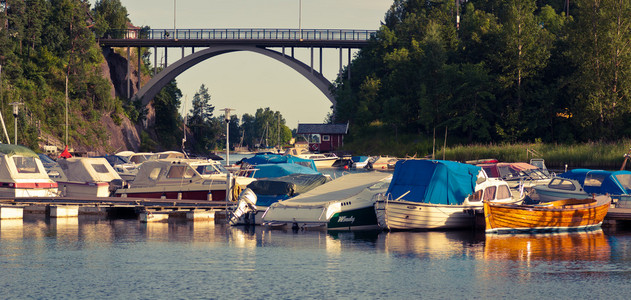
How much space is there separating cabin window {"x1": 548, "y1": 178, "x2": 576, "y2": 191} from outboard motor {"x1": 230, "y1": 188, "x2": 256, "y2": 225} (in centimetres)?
1500

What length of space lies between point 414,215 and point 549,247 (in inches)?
217

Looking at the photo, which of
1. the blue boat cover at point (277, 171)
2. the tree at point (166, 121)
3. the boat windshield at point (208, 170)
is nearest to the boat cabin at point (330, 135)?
the tree at point (166, 121)

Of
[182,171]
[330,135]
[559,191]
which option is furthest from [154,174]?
[330,135]

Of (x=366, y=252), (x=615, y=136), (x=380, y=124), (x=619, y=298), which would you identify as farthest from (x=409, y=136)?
(x=619, y=298)

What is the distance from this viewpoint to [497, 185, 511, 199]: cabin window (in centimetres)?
3497

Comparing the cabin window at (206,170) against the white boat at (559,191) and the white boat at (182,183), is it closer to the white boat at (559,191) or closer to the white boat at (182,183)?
the white boat at (182,183)

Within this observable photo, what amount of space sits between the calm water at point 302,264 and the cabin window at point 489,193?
1.93 meters

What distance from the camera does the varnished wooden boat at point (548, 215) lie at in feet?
107

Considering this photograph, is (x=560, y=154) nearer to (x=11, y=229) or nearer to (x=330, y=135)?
(x=11, y=229)

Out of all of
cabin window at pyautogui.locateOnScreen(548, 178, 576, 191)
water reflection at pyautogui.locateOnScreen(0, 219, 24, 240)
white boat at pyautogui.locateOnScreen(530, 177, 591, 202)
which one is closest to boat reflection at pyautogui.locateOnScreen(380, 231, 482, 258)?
white boat at pyautogui.locateOnScreen(530, 177, 591, 202)

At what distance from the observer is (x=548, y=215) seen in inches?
1331

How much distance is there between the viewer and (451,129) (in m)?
96.3

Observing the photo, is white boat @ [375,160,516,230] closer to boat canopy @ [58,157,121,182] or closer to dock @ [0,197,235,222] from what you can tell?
dock @ [0,197,235,222]

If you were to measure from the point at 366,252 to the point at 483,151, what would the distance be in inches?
2143
